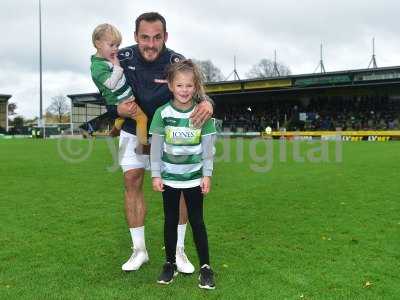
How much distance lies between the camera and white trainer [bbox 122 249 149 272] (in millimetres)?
4547

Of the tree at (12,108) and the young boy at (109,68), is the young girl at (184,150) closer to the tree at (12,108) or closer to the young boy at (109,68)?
the young boy at (109,68)

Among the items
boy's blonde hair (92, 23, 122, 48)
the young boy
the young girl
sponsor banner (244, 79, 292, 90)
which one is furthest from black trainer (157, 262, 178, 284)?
sponsor banner (244, 79, 292, 90)

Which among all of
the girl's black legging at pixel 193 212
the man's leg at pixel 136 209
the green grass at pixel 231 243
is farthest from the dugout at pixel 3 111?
the girl's black legging at pixel 193 212

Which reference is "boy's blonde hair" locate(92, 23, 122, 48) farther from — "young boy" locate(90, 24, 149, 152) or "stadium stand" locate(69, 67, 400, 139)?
"stadium stand" locate(69, 67, 400, 139)

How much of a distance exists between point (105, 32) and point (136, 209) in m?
1.66

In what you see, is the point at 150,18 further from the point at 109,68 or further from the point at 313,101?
the point at 313,101

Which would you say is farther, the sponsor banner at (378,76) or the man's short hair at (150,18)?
the sponsor banner at (378,76)

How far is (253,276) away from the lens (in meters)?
4.34

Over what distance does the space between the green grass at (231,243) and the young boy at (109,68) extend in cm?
152

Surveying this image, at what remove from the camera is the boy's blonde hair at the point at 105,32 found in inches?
176

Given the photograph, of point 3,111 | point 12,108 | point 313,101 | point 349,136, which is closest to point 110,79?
point 349,136

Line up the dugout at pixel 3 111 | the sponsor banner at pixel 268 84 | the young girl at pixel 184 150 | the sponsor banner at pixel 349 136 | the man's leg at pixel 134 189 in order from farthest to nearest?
1. the dugout at pixel 3 111
2. the sponsor banner at pixel 268 84
3. the sponsor banner at pixel 349 136
4. the man's leg at pixel 134 189
5. the young girl at pixel 184 150

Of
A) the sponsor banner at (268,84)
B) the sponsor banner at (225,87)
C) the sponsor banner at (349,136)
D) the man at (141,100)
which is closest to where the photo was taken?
the man at (141,100)

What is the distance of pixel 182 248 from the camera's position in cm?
471
